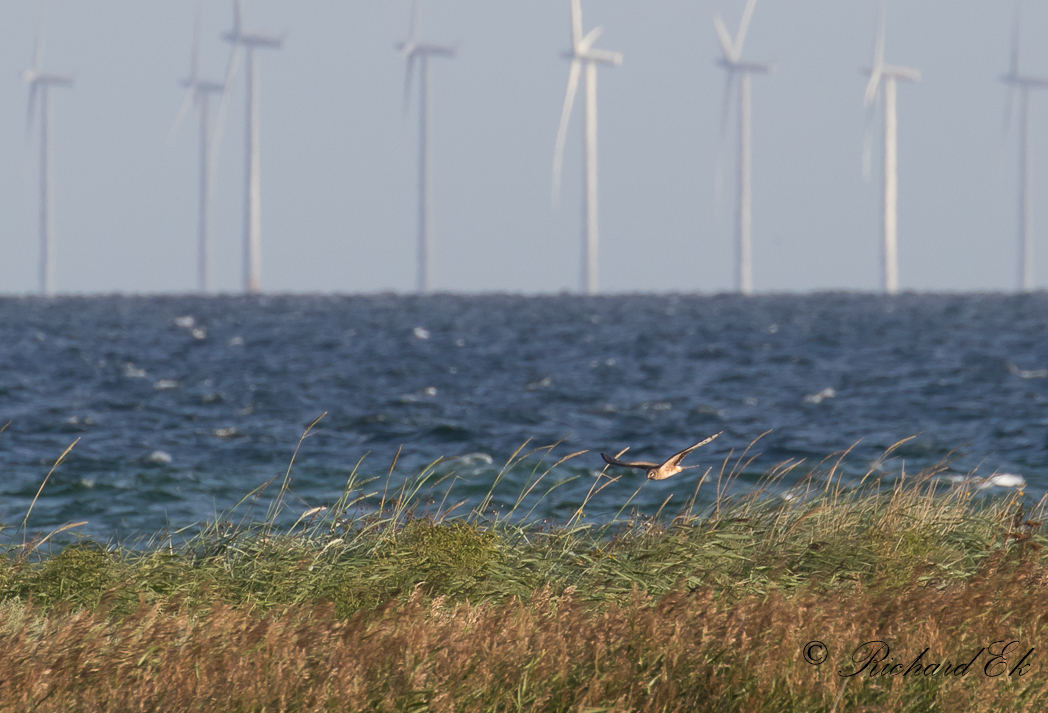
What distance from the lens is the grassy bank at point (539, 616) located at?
5891 mm

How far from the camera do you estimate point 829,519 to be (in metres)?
9.57

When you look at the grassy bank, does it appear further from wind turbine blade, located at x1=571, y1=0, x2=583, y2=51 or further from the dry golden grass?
wind turbine blade, located at x1=571, y1=0, x2=583, y2=51

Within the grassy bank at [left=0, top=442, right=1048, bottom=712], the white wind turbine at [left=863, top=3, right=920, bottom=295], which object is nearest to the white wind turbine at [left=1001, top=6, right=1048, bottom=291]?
the white wind turbine at [left=863, top=3, right=920, bottom=295]

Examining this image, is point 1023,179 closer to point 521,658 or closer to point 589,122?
point 589,122

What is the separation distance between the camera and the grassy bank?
5891 millimetres

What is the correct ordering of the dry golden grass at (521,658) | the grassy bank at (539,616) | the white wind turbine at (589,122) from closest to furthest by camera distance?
the dry golden grass at (521,658) → the grassy bank at (539,616) → the white wind turbine at (589,122)

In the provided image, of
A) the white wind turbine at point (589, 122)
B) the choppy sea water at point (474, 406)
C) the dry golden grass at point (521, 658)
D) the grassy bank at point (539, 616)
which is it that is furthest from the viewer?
the white wind turbine at point (589, 122)

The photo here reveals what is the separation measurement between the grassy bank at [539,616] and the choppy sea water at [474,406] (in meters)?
1.53

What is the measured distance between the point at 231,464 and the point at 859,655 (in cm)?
1760

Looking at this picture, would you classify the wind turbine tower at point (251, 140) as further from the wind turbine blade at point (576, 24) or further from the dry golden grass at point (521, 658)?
the dry golden grass at point (521, 658)

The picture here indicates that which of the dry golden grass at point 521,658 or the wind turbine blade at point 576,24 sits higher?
the wind turbine blade at point 576,24

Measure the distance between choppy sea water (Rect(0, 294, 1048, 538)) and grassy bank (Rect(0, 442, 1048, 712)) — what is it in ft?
5.02

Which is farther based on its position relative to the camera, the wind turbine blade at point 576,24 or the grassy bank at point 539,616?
the wind turbine blade at point 576,24

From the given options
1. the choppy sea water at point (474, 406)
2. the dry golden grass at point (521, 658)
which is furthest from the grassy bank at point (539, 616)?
the choppy sea water at point (474, 406)
